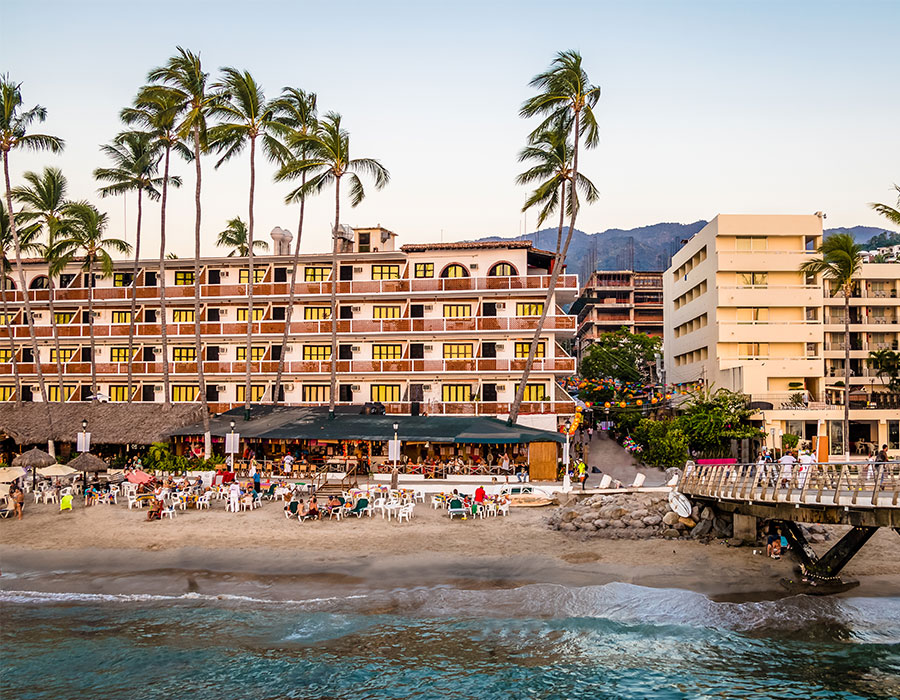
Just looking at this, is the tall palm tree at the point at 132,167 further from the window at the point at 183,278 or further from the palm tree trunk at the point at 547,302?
the palm tree trunk at the point at 547,302

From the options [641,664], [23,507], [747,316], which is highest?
[747,316]

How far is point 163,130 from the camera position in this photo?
42.9 metres

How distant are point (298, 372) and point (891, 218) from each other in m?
33.4

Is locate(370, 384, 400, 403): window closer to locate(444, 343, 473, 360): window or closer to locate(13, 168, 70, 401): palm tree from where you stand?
locate(444, 343, 473, 360): window

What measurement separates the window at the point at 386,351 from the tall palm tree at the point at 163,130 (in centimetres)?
1224

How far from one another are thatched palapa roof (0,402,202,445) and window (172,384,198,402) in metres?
1.98

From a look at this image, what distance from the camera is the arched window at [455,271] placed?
4534cm

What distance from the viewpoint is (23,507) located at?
32.3 meters

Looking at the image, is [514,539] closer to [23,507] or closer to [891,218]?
[23,507]

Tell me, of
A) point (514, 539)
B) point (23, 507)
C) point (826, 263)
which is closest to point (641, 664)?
point (514, 539)

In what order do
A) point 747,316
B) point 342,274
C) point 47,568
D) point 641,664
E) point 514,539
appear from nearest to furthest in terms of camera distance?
point 641,664 < point 47,568 < point 514,539 < point 342,274 < point 747,316

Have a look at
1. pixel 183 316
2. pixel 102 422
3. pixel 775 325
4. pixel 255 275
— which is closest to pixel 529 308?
pixel 255 275

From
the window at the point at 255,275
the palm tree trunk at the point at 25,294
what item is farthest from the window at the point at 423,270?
the palm tree trunk at the point at 25,294

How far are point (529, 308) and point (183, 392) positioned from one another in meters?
21.9
